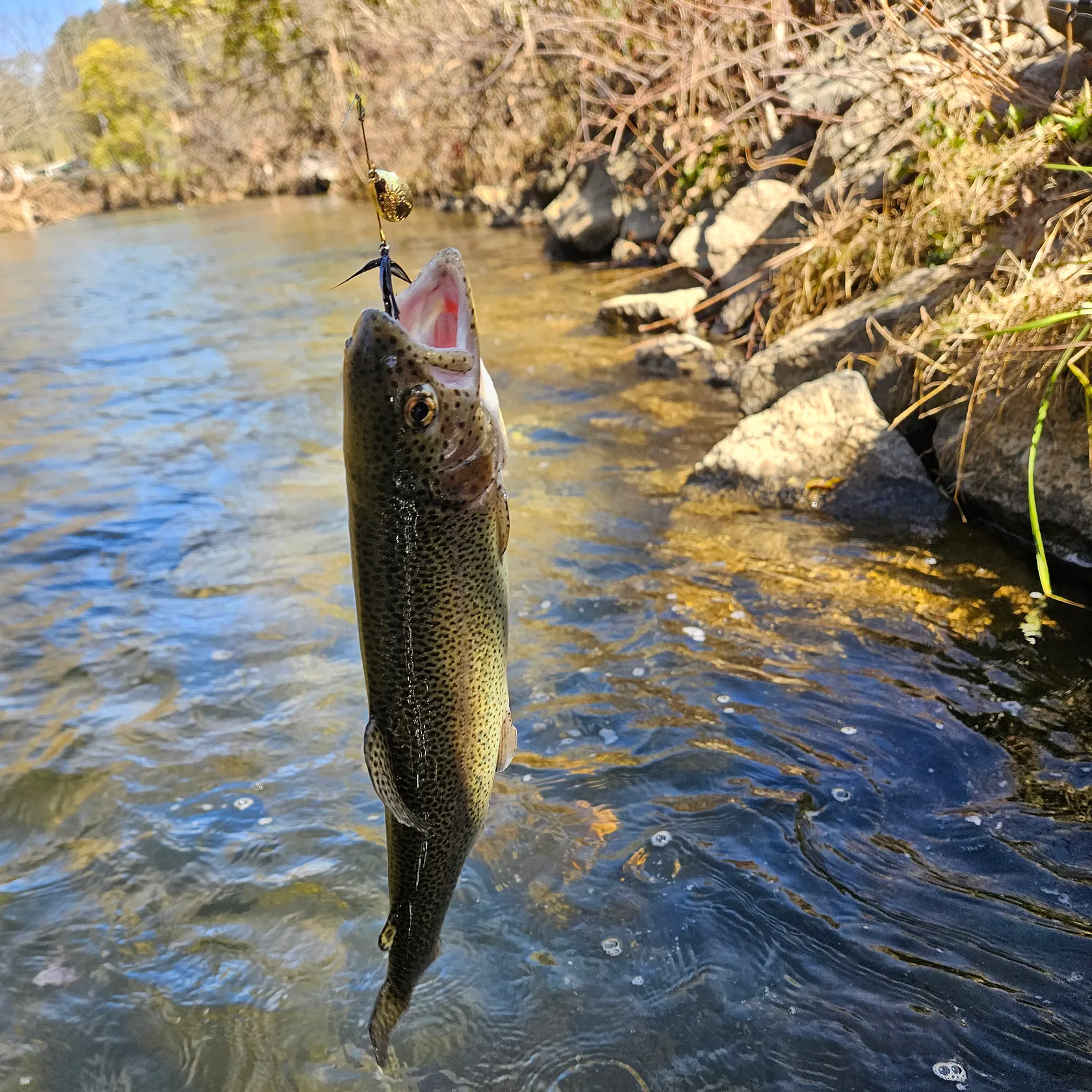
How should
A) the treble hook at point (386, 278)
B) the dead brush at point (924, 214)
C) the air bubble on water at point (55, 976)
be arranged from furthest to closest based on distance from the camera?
1. the dead brush at point (924, 214)
2. the air bubble on water at point (55, 976)
3. the treble hook at point (386, 278)

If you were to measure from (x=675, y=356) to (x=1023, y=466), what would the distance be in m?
4.85

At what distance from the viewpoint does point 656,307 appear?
1145cm

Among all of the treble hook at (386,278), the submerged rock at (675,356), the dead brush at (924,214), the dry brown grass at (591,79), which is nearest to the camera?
the treble hook at (386,278)

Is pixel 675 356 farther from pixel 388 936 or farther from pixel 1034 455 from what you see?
pixel 388 936

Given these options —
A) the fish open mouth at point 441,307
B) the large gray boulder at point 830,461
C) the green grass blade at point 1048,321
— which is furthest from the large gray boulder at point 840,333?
the fish open mouth at point 441,307

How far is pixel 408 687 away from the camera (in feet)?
7.70

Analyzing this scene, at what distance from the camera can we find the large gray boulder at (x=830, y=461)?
6398mm

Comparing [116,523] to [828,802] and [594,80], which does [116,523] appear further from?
[594,80]

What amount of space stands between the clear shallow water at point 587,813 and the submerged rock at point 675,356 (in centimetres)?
238

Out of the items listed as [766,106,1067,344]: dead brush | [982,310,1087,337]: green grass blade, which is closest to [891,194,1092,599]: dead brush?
[982,310,1087,337]: green grass blade

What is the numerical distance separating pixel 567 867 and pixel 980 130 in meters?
7.22

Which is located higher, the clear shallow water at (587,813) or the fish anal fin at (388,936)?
the fish anal fin at (388,936)

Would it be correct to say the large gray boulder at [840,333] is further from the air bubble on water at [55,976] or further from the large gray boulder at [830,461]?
the air bubble on water at [55,976]

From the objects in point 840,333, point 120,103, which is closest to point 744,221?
point 840,333
